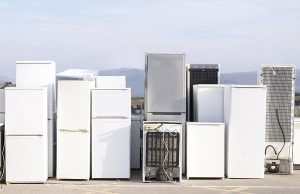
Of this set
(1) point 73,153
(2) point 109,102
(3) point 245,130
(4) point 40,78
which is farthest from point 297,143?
(4) point 40,78

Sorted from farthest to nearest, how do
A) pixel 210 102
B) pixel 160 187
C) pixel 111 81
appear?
1. pixel 111 81
2. pixel 210 102
3. pixel 160 187

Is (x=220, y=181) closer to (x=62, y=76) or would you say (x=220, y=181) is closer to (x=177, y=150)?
(x=177, y=150)

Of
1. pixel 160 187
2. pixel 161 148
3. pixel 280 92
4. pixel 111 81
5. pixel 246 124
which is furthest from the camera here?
pixel 111 81

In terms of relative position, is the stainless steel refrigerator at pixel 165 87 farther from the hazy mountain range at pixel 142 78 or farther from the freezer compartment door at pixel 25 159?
the freezer compartment door at pixel 25 159

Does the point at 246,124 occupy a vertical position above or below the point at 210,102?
below

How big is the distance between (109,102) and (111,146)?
864mm

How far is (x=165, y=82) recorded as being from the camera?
A: 10992 mm

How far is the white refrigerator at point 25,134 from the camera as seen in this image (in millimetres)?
10320

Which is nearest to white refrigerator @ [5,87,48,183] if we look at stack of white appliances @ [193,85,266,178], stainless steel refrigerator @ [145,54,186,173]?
stainless steel refrigerator @ [145,54,186,173]

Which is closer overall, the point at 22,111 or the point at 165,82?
the point at 22,111

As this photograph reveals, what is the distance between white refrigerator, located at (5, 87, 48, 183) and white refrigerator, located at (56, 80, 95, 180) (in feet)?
1.41

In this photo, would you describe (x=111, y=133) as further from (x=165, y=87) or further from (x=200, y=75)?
(x=200, y=75)

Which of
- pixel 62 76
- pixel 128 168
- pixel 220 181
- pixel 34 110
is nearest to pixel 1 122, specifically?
pixel 34 110

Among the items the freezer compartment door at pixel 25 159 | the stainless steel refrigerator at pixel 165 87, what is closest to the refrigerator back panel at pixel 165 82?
the stainless steel refrigerator at pixel 165 87
